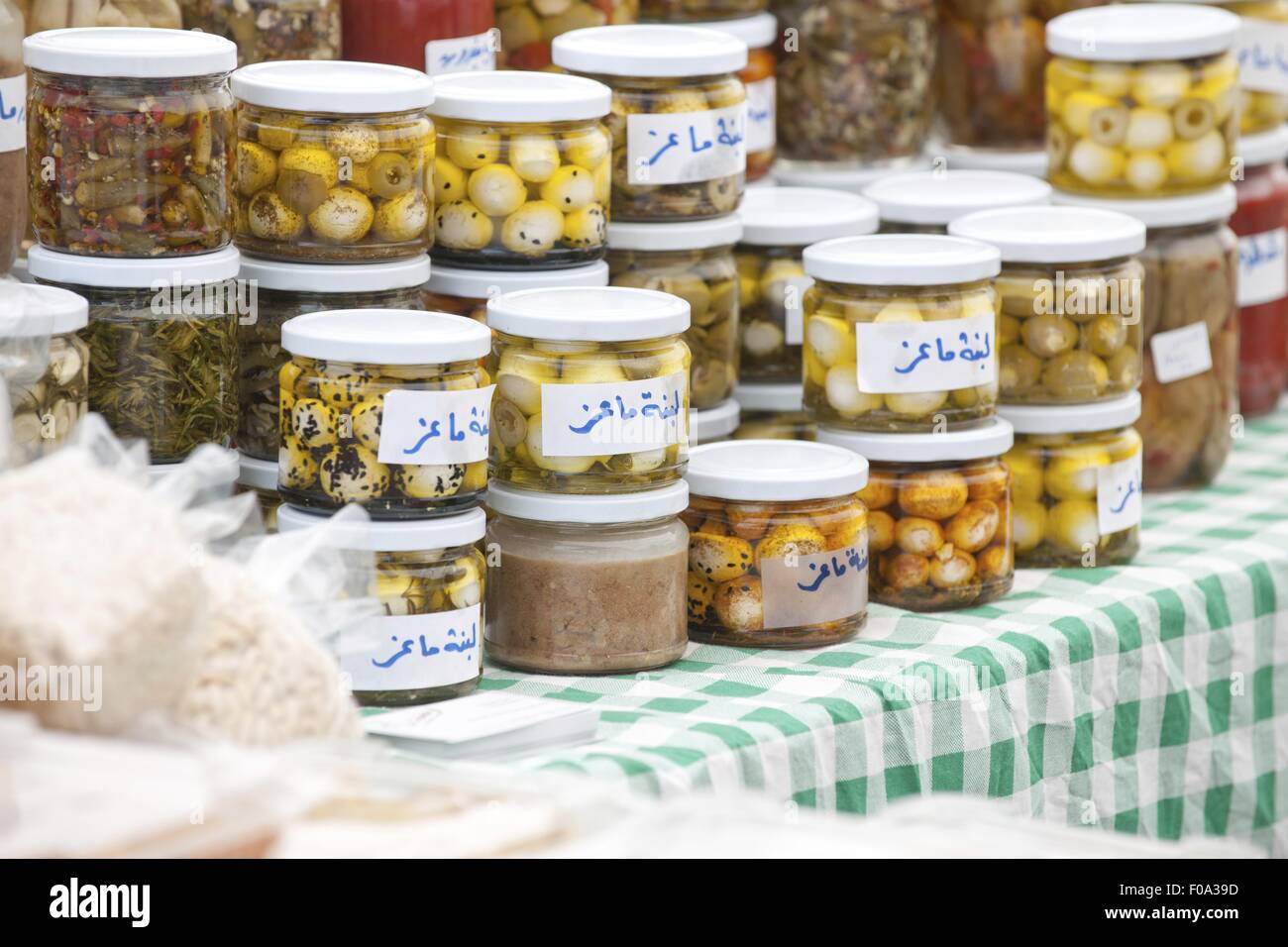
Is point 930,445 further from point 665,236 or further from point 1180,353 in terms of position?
point 1180,353

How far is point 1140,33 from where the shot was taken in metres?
2.51

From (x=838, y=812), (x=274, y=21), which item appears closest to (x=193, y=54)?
(x=274, y=21)

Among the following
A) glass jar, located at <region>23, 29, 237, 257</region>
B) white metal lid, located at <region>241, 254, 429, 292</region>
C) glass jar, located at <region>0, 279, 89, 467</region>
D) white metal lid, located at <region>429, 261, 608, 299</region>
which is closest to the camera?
glass jar, located at <region>0, 279, 89, 467</region>

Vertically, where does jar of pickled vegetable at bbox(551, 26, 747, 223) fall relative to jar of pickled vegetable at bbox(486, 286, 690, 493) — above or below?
above

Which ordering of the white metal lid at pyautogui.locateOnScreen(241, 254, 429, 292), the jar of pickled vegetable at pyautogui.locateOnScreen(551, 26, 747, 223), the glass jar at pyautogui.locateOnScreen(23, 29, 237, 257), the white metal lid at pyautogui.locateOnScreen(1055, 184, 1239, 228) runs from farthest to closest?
the white metal lid at pyautogui.locateOnScreen(1055, 184, 1239, 228), the jar of pickled vegetable at pyautogui.locateOnScreen(551, 26, 747, 223), the white metal lid at pyautogui.locateOnScreen(241, 254, 429, 292), the glass jar at pyautogui.locateOnScreen(23, 29, 237, 257)

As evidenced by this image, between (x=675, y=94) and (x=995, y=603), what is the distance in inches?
24.8

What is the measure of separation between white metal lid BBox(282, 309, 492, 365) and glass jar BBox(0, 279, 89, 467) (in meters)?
0.18

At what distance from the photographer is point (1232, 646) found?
2.26m

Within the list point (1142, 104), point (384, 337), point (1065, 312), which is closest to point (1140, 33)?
point (1142, 104)

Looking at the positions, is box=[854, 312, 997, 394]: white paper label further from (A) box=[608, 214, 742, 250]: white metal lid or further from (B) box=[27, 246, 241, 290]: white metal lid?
(B) box=[27, 246, 241, 290]: white metal lid

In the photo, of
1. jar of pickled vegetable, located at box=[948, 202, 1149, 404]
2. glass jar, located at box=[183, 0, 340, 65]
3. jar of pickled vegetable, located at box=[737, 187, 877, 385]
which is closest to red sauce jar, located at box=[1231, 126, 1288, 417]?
jar of pickled vegetable, located at box=[948, 202, 1149, 404]

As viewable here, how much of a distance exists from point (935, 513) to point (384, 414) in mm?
652

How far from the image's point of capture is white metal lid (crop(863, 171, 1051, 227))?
242 cm
